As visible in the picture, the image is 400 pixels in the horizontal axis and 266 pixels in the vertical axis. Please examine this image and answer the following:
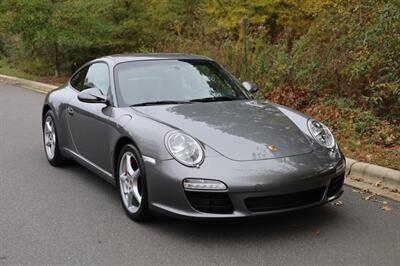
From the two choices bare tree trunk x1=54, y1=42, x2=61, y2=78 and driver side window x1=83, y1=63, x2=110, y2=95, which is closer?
driver side window x1=83, y1=63, x2=110, y2=95

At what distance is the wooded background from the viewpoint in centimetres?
804

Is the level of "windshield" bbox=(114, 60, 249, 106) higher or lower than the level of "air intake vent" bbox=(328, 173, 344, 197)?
higher

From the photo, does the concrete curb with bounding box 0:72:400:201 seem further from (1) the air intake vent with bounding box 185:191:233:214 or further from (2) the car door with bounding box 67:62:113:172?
(2) the car door with bounding box 67:62:113:172

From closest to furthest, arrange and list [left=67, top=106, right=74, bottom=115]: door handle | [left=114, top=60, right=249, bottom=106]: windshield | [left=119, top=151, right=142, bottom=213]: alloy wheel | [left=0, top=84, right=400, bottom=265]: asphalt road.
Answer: [left=0, top=84, right=400, bottom=265]: asphalt road < [left=119, top=151, right=142, bottom=213]: alloy wheel < [left=114, top=60, right=249, bottom=106]: windshield < [left=67, top=106, right=74, bottom=115]: door handle

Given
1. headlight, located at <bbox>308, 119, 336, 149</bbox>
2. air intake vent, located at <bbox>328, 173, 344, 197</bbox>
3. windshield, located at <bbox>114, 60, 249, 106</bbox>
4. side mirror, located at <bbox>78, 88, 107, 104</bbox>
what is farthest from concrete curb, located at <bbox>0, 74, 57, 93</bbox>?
air intake vent, located at <bbox>328, 173, 344, 197</bbox>

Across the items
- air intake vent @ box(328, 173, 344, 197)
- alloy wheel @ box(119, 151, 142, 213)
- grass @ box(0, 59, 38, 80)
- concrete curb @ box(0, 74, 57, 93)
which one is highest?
air intake vent @ box(328, 173, 344, 197)

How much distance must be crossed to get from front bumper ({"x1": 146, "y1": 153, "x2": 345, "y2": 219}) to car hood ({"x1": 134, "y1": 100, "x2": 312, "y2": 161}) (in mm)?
119

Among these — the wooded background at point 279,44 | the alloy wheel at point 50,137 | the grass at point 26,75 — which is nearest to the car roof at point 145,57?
the alloy wheel at point 50,137

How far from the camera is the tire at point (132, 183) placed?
4707 mm

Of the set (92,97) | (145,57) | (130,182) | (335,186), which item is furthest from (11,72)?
(335,186)

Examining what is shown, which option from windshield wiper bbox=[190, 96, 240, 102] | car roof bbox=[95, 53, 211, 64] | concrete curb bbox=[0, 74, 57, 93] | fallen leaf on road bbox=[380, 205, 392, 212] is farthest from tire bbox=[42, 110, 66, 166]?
concrete curb bbox=[0, 74, 57, 93]

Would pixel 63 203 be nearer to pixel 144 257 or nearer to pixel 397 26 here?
pixel 144 257

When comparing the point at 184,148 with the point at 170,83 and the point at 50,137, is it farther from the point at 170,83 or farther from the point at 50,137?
the point at 50,137

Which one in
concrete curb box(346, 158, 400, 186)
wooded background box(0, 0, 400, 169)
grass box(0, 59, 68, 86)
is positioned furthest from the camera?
grass box(0, 59, 68, 86)
